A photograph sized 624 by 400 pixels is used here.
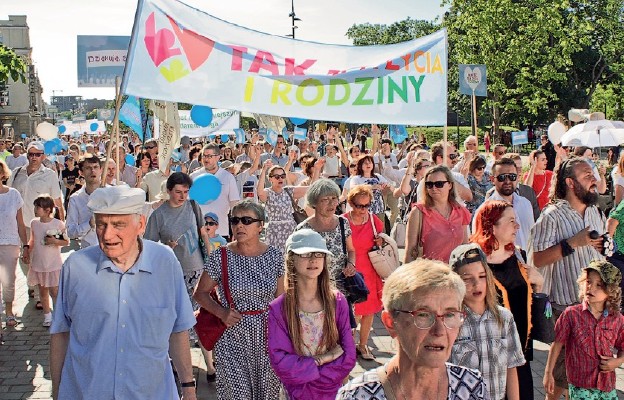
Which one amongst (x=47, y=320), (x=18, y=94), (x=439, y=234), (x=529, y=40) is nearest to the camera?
(x=439, y=234)

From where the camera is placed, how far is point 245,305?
4578 millimetres

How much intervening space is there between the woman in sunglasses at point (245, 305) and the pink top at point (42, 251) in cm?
406

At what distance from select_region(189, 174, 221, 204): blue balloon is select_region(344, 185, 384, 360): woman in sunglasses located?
2.27 metres

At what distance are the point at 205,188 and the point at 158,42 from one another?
3.06m

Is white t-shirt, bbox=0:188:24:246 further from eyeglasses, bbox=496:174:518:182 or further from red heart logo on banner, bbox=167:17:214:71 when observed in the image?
eyeglasses, bbox=496:174:518:182

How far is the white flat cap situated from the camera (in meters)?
3.31

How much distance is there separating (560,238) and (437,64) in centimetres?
253

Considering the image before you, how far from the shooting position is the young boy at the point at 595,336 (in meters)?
4.61

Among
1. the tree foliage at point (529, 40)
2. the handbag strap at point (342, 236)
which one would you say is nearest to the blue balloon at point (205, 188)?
the handbag strap at point (342, 236)

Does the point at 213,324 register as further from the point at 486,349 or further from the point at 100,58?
the point at 100,58

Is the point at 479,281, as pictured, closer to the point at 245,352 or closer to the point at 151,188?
the point at 245,352

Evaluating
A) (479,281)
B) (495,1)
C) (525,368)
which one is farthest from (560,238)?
(495,1)

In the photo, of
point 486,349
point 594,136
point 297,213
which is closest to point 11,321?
point 297,213

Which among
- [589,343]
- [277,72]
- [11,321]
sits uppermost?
[277,72]
